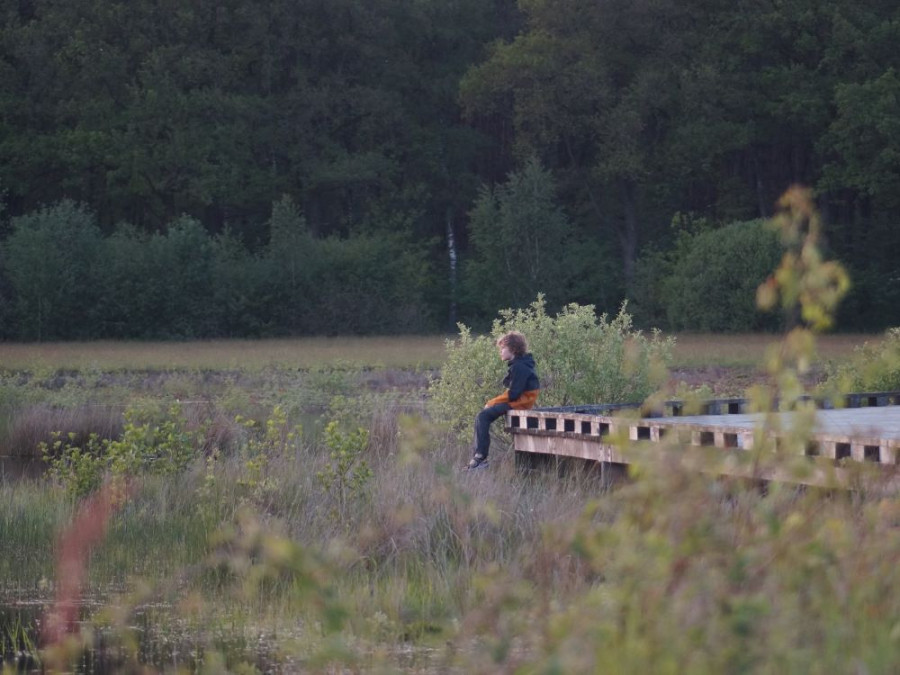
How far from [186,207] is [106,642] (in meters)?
44.4

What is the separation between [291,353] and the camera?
36.3 metres

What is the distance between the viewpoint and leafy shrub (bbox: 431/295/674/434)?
1550 cm

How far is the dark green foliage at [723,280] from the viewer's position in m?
44.2

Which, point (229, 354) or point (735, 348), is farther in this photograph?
point (735, 348)

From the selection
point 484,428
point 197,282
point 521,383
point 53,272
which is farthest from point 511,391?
point 197,282

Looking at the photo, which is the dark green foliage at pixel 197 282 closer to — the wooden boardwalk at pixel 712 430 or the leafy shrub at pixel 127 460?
the leafy shrub at pixel 127 460

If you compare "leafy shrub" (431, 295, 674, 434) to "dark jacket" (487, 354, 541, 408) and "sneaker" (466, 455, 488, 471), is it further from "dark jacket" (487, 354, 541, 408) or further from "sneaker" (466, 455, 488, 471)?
"sneaker" (466, 455, 488, 471)

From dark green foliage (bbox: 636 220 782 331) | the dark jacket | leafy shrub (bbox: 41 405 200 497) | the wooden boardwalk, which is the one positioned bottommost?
leafy shrub (bbox: 41 405 200 497)

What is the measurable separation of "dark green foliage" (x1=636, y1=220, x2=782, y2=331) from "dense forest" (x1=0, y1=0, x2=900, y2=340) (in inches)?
4.0

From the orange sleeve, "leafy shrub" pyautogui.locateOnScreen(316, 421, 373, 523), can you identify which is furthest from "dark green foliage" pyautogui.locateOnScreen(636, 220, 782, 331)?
"leafy shrub" pyautogui.locateOnScreen(316, 421, 373, 523)

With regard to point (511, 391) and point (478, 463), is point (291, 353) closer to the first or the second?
point (511, 391)

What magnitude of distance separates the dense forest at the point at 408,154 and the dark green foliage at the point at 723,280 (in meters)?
0.10

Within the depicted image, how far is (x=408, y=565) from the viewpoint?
379 inches

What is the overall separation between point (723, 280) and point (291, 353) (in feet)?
51.2
